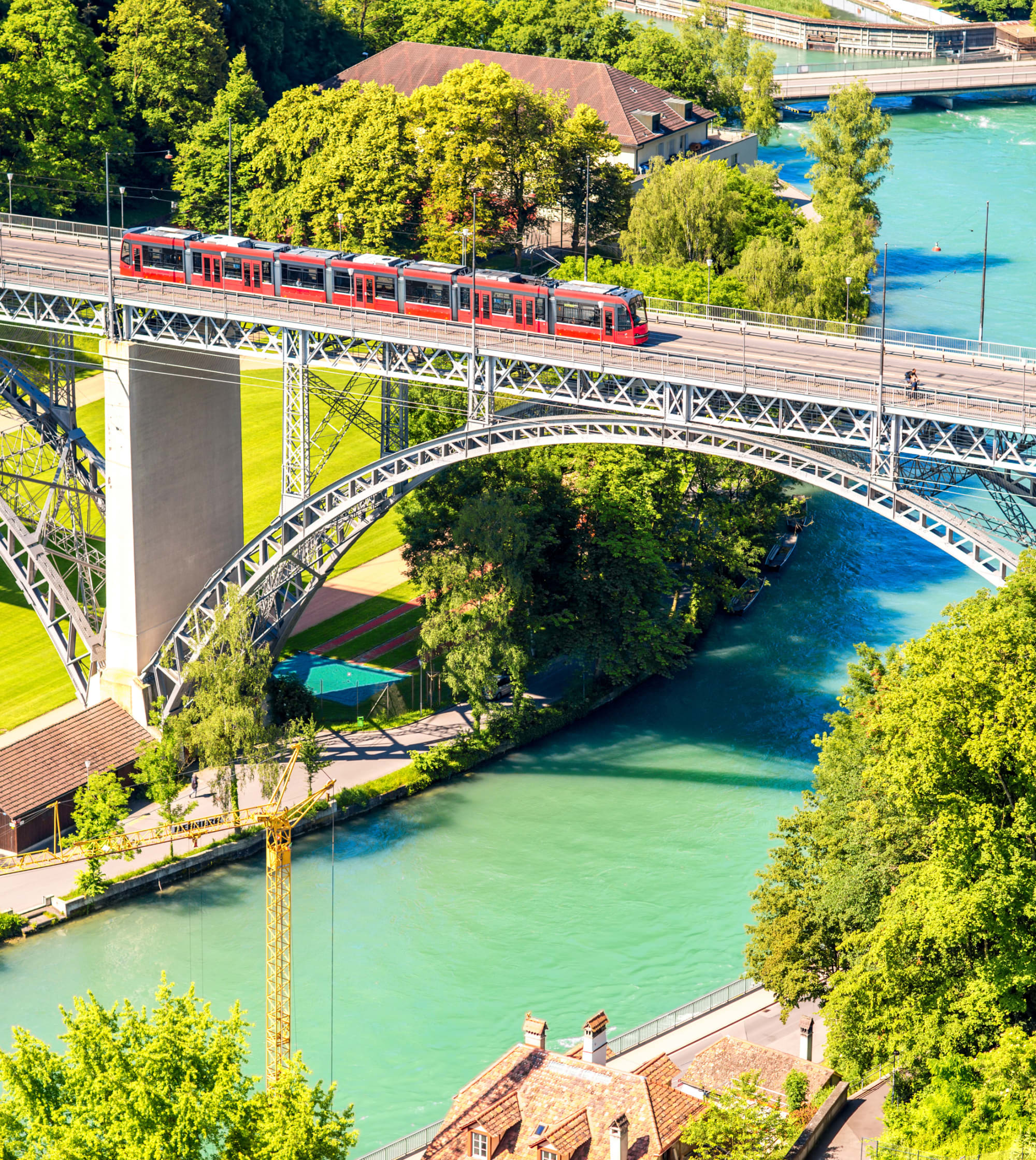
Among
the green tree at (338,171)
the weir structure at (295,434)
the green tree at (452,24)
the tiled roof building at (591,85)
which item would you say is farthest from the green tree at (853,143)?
the weir structure at (295,434)

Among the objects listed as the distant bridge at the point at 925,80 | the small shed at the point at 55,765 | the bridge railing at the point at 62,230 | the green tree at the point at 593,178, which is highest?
the distant bridge at the point at 925,80

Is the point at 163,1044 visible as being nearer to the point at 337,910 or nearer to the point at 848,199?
the point at 337,910

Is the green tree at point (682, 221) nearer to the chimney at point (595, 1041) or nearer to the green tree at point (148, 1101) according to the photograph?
the chimney at point (595, 1041)

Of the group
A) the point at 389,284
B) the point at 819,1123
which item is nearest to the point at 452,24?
the point at 389,284

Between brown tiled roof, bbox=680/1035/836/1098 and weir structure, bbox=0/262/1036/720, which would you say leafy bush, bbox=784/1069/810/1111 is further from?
weir structure, bbox=0/262/1036/720

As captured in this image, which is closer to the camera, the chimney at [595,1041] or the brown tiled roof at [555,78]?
the chimney at [595,1041]

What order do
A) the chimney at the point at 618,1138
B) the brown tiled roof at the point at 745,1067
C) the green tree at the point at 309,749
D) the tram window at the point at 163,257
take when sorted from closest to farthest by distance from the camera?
the chimney at the point at 618,1138
the brown tiled roof at the point at 745,1067
the green tree at the point at 309,749
the tram window at the point at 163,257

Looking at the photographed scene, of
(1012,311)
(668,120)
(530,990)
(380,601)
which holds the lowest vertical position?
(530,990)

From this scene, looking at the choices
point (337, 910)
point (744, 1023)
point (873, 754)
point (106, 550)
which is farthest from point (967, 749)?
point (106, 550)
